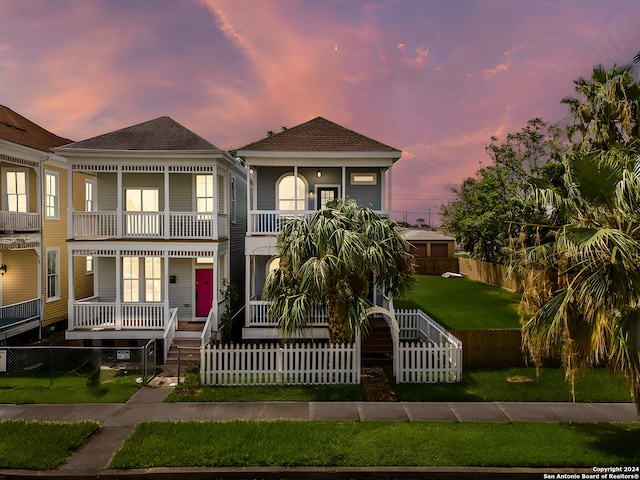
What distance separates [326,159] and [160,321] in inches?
328

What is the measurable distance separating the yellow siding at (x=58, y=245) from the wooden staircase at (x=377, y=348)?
12.8 meters

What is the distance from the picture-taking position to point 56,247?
54.9 feet

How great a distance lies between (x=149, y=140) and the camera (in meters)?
14.6

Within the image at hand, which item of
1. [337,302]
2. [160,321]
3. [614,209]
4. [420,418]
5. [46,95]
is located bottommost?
[420,418]

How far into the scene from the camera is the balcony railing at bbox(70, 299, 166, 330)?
1371 cm

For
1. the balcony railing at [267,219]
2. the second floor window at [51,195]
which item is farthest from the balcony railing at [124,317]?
the second floor window at [51,195]

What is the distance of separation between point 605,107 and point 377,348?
33.1ft

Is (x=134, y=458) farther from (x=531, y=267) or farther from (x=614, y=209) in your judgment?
(x=614, y=209)

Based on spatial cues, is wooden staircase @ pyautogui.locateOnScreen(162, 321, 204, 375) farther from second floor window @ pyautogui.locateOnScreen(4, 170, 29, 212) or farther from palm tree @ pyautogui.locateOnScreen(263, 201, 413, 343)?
second floor window @ pyautogui.locateOnScreen(4, 170, 29, 212)

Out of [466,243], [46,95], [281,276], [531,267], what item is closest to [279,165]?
[281,276]

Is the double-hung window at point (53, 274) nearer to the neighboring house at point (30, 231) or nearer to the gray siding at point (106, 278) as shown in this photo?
the neighboring house at point (30, 231)

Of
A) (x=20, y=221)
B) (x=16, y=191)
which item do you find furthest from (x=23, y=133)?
(x=20, y=221)

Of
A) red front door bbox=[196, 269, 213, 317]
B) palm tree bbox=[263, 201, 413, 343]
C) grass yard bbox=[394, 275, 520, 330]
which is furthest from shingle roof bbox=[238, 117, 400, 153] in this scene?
grass yard bbox=[394, 275, 520, 330]

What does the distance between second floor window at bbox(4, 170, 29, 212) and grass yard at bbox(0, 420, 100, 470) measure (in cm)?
1009
